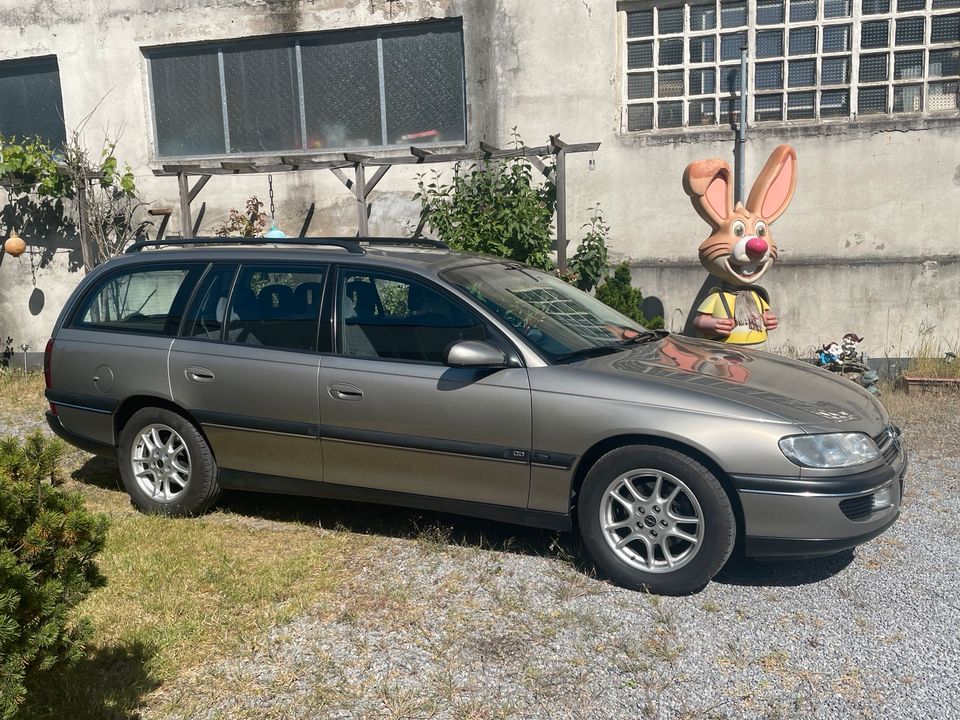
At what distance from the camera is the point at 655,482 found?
4207 millimetres

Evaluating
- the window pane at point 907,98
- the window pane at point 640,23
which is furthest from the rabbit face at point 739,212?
the window pane at point 640,23

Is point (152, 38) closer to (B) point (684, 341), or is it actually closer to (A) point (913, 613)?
(B) point (684, 341)

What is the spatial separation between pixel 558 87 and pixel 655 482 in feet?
21.8

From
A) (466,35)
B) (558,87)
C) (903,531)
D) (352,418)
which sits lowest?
(903,531)

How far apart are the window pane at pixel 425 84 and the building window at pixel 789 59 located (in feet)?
6.54

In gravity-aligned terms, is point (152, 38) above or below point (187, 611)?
above

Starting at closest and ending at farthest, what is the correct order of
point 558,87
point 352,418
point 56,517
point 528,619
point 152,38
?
point 56,517, point 528,619, point 352,418, point 558,87, point 152,38

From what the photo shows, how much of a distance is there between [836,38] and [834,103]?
0.67m

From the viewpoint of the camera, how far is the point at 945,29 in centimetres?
902

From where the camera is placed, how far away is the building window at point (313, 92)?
1028 centimetres

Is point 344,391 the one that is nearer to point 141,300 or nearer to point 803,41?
point 141,300

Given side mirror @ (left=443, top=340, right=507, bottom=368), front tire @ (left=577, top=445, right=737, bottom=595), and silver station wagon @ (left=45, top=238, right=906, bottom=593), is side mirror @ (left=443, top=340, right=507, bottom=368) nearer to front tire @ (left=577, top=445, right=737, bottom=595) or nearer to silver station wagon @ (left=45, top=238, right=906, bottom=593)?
→ silver station wagon @ (left=45, top=238, right=906, bottom=593)

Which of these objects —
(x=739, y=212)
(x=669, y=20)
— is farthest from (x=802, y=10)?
(x=739, y=212)

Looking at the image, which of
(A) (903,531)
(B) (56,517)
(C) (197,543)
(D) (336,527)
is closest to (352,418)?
(D) (336,527)
